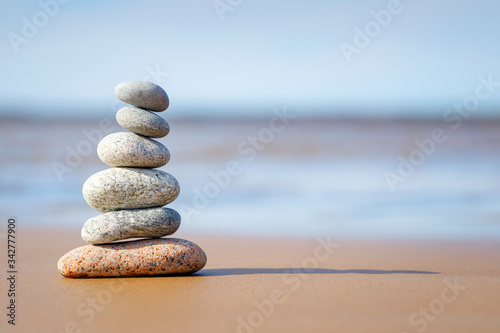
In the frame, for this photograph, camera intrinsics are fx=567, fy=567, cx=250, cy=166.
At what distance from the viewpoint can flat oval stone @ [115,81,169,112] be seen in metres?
7.19

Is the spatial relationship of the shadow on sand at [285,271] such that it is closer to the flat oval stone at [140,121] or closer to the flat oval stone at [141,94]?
the flat oval stone at [140,121]

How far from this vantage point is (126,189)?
698cm

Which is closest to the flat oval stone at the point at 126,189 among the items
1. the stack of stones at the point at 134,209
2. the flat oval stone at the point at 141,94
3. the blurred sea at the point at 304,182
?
the stack of stones at the point at 134,209

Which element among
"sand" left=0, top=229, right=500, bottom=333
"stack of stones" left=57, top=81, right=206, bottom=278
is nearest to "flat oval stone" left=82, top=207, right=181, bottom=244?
"stack of stones" left=57, top=81, right=206, bottom=278

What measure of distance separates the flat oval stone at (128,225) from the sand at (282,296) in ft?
1.79

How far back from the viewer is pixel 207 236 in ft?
34.2

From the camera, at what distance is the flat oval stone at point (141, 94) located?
719cm

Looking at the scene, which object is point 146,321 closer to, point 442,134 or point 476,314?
point 476,314

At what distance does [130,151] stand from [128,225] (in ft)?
3.00

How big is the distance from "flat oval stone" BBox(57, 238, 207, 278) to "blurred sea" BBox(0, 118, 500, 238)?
3720 millimetres

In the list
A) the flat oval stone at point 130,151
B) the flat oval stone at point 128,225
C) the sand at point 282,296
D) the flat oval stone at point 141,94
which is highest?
the flat oval stone at point 141,94

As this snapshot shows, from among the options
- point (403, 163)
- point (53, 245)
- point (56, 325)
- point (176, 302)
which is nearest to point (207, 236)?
point (53, 245)

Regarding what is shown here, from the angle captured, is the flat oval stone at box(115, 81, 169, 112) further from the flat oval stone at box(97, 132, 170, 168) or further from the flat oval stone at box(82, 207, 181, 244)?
the flat oval stone at box(82, 207, 181, 244)

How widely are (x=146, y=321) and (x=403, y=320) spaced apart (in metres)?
2.24
